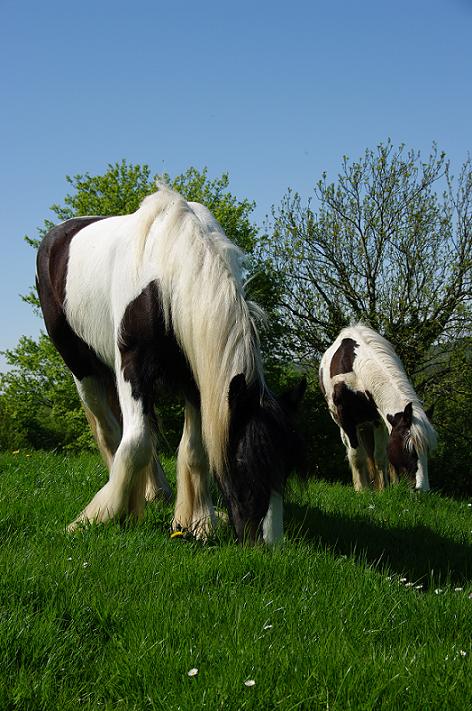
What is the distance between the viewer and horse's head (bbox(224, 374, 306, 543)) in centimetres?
395

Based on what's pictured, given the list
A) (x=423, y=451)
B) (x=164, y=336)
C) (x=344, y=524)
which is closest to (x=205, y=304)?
(x=164, y=336)

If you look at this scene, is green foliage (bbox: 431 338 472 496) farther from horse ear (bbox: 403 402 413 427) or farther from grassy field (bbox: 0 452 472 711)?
grassy field (bbox: 0 452 472 711)

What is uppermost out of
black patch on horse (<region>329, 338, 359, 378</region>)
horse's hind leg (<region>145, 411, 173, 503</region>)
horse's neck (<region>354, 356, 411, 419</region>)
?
black patch on horse (<region>329, 338, 359, 378</region>)

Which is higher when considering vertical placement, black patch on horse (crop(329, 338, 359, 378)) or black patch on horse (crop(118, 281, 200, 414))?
black patch on horse (crop(329, 338, 359, 378))

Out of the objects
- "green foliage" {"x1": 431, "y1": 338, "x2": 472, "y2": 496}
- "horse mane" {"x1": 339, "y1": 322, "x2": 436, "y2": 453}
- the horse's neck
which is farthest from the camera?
"green foliage" {"x1": 431, "y1": 338, "x2": 472, "y2": 496}

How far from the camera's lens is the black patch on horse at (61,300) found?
6.07 meters

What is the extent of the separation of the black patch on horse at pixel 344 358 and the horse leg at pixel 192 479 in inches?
249

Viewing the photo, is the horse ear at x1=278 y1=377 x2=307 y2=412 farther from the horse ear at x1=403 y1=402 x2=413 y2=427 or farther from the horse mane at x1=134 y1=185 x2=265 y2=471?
the horse ear at x1=403 y1=402 x2=413 y2=427

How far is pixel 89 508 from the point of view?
15.3 feet

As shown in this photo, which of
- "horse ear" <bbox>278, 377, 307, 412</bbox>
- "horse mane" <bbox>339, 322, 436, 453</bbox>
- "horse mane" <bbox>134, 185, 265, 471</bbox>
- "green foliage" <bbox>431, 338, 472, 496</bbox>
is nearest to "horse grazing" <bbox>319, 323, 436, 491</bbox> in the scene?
"horse mane" <bbox>339, 322, 436, 453</bbox>

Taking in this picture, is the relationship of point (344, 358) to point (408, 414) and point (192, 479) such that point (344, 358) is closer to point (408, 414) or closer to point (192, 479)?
point (408, 414)

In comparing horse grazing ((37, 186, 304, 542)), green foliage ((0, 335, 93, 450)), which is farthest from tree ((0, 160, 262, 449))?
horse grazing ((37, 186, 304, 542))

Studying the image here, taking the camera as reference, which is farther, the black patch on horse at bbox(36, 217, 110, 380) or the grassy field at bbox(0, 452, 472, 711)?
the black patch on horse at bbox(36, 217, 110, 380)

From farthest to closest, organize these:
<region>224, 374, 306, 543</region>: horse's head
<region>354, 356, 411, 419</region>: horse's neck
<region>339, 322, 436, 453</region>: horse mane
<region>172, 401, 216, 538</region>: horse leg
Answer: <region>354, 356, 411, 419</region>: horse's neck
<region>339, 322, 436, 453</region>: horse mane
<region>172, 401, 216, 538</region>: horse leg
<region>224, 374, 306, 543</region>: horse's head
